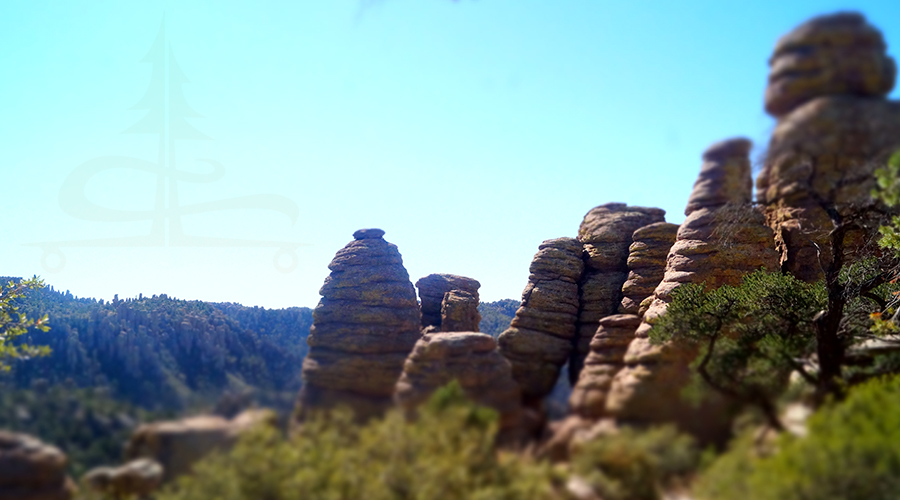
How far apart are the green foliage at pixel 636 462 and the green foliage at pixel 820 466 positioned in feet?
1.04

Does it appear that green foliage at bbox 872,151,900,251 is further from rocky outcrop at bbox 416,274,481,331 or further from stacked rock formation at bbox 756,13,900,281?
rocky outcrop at bbox 416,274,481,331

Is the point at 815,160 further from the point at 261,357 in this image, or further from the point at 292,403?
the point at 261,357

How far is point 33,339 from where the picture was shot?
1404 centimetres

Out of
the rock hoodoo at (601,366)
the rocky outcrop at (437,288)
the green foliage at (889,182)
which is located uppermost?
the green foliage at (889,182)

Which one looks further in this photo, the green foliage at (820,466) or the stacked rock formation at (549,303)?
the stacked rock formation at (549,303)

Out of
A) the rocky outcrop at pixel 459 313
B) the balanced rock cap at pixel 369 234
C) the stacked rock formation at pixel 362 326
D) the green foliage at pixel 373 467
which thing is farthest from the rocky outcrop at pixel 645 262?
the green foliage at pixel 373 467

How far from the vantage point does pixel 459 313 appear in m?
26.7

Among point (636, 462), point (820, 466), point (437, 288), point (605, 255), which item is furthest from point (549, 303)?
point (820, 466)

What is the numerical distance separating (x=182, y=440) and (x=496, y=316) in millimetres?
32239

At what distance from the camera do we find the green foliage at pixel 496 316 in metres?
32.2

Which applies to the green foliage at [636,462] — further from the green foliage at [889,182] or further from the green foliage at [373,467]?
the green foliage at [889,182]

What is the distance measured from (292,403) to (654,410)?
4984 mm

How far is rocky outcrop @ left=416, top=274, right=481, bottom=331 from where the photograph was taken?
98.9ft

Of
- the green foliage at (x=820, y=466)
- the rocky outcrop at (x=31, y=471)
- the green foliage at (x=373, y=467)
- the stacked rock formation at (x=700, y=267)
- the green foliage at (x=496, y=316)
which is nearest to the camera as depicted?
the green foliage at (x=820, y=466)
